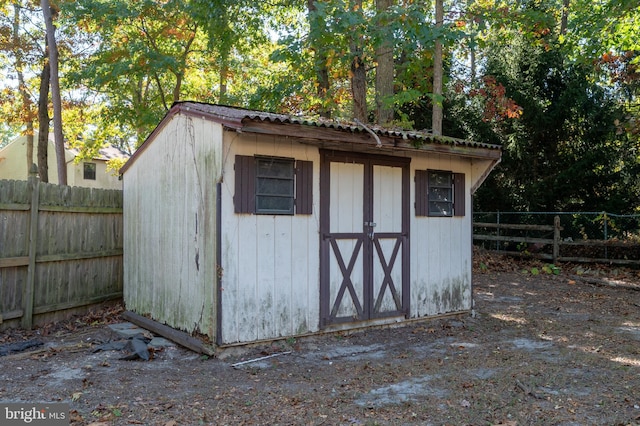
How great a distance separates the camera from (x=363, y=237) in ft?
21.7

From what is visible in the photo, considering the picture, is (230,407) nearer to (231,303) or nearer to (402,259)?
(231,303)

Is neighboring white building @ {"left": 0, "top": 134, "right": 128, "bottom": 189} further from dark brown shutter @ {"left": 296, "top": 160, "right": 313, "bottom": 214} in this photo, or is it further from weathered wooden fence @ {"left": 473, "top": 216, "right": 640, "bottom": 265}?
dark brown shutter @ {"left": 296, "top": 160, "right": 313, "bottom": 214}

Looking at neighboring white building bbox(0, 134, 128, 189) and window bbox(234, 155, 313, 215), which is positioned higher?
neighboring white building bbox(0, 134, 128, 189)

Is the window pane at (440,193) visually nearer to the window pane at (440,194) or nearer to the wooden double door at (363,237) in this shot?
the window pane at (440,194)

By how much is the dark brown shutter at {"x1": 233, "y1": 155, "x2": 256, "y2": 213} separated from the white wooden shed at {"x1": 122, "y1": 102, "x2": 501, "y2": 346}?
0.05 feet

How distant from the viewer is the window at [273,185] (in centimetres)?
562

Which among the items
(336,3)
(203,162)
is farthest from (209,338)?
(336,3)

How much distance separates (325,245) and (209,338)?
180 cm

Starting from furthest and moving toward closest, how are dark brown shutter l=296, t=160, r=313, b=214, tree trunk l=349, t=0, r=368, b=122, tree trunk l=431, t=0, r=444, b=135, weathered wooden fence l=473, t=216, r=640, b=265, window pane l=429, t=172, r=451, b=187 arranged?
weathered wooden fence l=473, t=216, r=640, b=265 < tree trunk l=349, t=0, r=368, b=122 < tree trunk l=431, t=0, r=444, b=135 < window pane l=429, t=172, r=451, b=187 < dark brown shutter l=296, t=160, r=313, b=214

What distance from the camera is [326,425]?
369cm

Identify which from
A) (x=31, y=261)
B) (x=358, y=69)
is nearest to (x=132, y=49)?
(x=358, y=69)

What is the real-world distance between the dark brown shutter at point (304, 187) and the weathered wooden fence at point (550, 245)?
9372 mm

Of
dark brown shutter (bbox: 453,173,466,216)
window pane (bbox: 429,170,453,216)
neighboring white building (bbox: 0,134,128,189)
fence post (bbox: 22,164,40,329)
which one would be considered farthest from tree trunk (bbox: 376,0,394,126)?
neighboring white building (bbox: 0,134,128,189)

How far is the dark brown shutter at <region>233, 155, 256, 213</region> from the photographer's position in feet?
18.3
